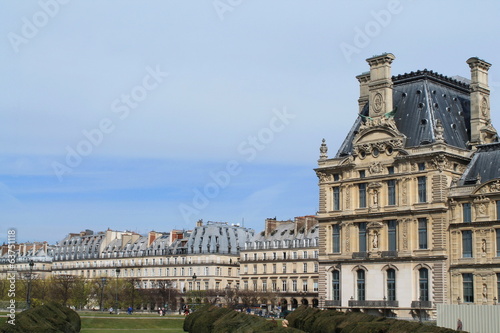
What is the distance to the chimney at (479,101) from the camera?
7756 centimetres

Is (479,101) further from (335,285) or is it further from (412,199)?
(335,285)

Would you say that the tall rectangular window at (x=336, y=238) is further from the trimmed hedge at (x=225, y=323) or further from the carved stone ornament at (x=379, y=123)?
the trimmed hedge at (x=225, y=323)

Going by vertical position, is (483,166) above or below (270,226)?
above

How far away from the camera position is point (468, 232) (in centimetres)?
7006

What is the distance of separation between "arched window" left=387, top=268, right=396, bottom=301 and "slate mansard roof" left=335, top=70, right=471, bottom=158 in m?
11.7

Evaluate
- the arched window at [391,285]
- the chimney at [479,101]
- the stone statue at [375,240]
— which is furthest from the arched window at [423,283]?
the chimney at [479,101]

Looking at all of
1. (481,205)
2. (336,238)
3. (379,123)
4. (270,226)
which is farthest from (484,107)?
(270,226)

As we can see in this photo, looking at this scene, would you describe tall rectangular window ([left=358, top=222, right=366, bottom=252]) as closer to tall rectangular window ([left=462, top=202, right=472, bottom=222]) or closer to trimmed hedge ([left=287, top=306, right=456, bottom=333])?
tall rectangular window ([left=462, top=202, right=472, bottom=222])

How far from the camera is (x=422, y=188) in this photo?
239 ft

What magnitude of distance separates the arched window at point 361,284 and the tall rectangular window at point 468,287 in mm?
10088

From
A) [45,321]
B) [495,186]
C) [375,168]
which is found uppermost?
[375,168]

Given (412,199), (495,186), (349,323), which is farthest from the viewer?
(412,199)

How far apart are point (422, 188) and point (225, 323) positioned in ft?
109

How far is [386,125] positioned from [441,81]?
9.11m
